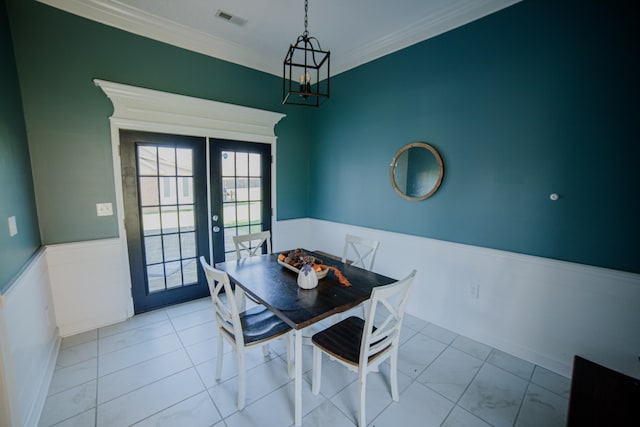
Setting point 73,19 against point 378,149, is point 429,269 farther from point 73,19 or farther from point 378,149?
point 73,19

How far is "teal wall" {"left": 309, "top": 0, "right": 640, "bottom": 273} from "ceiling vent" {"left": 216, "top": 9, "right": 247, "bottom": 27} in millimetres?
1554

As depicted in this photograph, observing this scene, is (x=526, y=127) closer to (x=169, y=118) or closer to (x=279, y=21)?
(x=279, y=21)

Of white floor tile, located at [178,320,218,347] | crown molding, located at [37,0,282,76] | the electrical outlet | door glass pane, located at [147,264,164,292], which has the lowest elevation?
white floor tile, located at [178,320,218,347]

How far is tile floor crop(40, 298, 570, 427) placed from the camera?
1.68 metres

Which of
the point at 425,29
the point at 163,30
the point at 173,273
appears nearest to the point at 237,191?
the point at 173,273

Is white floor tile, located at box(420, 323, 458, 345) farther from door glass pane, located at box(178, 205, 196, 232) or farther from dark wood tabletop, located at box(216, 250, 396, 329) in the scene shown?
door glass pane, located at box(178, 205, 196, 232)

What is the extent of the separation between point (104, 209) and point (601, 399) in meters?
3.95

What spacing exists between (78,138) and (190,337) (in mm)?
2191

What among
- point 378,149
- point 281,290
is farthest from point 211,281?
point 378,149

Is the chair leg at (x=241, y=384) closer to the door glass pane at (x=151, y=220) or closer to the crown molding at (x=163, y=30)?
the door glass pane at (x=151, y=220)

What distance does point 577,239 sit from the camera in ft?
6.50

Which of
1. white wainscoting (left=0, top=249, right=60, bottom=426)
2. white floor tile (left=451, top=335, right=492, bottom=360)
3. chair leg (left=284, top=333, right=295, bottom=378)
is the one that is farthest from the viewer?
white floor tile (left=451, top=335, right=492, bottom=360)

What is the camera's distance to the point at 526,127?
2.16 m

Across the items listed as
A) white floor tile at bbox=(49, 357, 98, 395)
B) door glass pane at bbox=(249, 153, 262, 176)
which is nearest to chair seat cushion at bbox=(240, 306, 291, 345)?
white floor tile at bbox=(49, 357, 98, 395)
